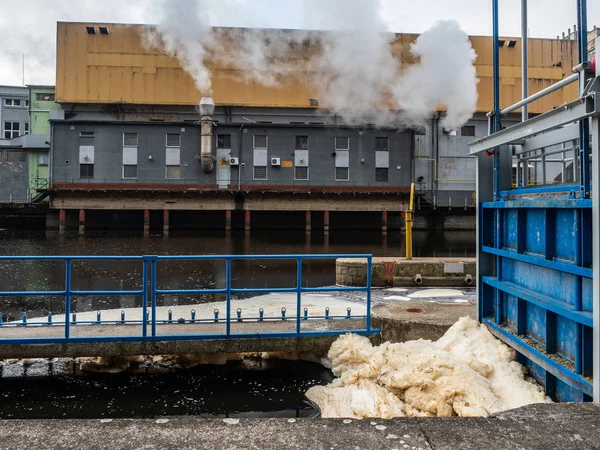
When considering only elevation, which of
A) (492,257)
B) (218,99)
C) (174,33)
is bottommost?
(492,257)

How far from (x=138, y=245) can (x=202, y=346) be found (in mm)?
18814

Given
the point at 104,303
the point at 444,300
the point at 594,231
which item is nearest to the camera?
the point at 594,231

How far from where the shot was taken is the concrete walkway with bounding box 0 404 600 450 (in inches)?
98.7

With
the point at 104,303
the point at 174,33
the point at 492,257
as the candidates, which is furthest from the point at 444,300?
the point at 174,33

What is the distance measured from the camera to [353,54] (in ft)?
119

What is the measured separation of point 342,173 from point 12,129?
39.6 metres

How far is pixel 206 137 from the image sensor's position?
3434cm

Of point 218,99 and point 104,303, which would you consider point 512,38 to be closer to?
point 218,99

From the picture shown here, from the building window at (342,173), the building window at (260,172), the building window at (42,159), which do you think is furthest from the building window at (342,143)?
the building window at (42,159)

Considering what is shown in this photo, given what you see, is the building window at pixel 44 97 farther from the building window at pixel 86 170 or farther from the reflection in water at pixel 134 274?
the reflection in water at pixel 134 274

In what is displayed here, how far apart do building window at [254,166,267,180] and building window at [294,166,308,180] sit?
2.37 m

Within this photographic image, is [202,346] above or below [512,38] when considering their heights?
below

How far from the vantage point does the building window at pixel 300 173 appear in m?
35.8

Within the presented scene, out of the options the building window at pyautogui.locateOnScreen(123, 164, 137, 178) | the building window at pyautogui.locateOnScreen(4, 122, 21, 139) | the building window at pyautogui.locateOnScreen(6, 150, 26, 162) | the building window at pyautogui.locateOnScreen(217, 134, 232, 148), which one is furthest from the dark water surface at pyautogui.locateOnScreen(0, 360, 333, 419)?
the building window at pyautogui.locateOnScreen(4, 122, 21, 139)
